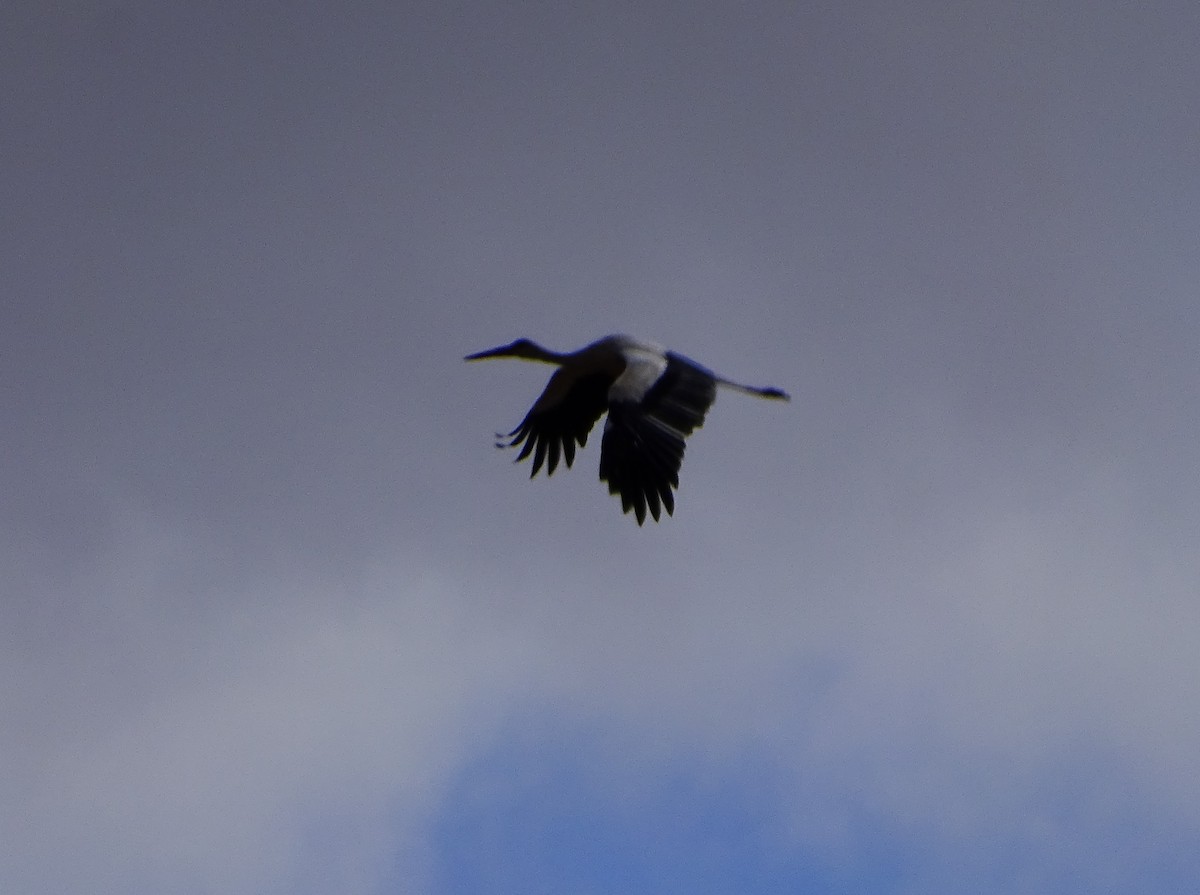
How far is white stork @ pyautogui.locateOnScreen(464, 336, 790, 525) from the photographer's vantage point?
22.1 metres

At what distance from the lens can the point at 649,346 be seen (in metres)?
24.4

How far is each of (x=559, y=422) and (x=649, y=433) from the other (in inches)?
160

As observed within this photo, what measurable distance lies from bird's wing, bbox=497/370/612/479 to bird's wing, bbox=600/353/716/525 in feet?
8.90

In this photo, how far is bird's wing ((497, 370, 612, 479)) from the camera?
25906 mm

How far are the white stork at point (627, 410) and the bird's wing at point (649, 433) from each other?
1 cm

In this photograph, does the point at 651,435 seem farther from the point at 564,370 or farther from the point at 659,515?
the point at 564,370

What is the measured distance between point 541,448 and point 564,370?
4.42ft

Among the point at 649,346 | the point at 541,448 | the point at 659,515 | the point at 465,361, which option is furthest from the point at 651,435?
the point at 465,361

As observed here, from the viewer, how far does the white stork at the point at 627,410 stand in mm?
22078

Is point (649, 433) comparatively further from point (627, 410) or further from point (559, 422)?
point (559, 422)

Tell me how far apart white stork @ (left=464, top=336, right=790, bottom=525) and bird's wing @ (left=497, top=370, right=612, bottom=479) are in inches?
0.5

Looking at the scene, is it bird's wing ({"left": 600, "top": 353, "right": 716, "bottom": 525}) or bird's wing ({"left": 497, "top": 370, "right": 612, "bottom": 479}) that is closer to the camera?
bird's wing ({"left": 600, "top": 353, "right": 716, "bottom": 525})

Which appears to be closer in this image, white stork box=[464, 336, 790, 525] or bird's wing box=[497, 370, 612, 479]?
white stork box=[464, 336, 790, 525]

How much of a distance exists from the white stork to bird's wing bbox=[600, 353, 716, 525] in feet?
0.04
